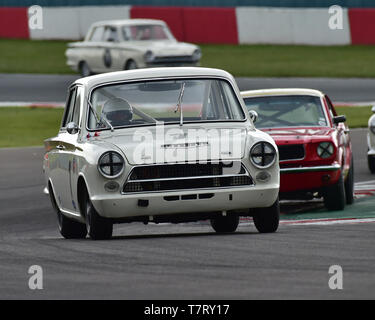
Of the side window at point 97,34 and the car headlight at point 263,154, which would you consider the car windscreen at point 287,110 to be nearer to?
the car headlight at point 263,154

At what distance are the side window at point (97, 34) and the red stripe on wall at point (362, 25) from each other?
6866 millimetres

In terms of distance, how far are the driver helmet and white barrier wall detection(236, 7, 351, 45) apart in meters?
23.2

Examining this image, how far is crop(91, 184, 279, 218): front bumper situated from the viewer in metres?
9.87

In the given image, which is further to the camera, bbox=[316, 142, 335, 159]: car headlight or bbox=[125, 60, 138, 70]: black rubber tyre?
bbox=[125, 60, 138, 70]: black rubber tyre

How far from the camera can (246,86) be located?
90.4ft

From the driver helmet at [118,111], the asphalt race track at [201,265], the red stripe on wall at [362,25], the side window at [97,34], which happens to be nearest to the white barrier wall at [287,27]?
the red stripe on wall at [362,25]

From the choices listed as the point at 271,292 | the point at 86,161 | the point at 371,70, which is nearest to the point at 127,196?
the point at 86,161

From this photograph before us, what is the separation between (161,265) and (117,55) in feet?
69.6

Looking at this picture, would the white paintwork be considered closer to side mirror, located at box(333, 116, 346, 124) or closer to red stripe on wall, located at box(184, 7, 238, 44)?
side mirror, located at box(333, 116, 346, 124)

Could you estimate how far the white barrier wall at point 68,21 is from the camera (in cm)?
3644

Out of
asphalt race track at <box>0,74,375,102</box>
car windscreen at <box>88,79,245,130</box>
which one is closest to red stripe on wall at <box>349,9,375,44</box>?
asphalt race track at <box>0,74,375,102</box>

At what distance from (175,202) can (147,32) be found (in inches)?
789

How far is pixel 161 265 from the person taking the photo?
27.2 feet

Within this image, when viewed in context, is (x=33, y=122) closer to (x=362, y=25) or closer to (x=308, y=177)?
(x=308, y=177)
